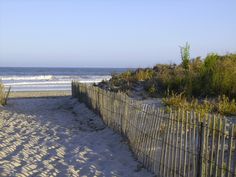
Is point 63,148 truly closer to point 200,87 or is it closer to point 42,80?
point 200,87

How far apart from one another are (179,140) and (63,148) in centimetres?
364

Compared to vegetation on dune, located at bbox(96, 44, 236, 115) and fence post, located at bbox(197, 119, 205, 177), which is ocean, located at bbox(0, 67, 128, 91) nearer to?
vegetation on dune, located at bbox(96, 44, 236, 115)

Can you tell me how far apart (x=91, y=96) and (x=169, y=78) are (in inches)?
113

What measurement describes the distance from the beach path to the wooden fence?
394 mm

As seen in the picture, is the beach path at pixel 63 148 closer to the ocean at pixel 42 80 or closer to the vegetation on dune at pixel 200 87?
the vegetation on dune at pixel 200 87

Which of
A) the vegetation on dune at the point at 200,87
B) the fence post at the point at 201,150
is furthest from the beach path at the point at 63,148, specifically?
the vegetation on dune at the point at 200,87

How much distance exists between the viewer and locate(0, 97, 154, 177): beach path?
7836 mm

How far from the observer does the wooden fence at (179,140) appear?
559cm

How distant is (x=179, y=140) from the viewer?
21.8 ft

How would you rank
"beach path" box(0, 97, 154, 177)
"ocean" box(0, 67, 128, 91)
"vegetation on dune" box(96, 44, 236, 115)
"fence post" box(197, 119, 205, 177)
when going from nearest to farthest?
"fence post" box(197, 119, 205, 177), "beach path" box(0, 97, 154, 177), "vegetation on dune" box(96, 44, 236, 115), "ocean" box(0, 67, 128, 91)

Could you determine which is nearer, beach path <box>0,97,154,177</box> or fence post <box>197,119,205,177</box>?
fence post <box>197,119,205,177</box>

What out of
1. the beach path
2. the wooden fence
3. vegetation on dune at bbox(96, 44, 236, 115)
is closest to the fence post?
the wooden fence

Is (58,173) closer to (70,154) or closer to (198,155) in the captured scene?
(70,154)

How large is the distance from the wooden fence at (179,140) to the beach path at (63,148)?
394 mm
